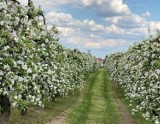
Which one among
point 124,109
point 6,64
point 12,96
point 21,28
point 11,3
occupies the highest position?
point 11,3

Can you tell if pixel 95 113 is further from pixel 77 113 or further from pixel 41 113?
pixel 41 113

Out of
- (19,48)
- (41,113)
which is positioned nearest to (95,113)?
(41,113)

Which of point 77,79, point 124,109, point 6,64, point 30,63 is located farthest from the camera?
point 77,79

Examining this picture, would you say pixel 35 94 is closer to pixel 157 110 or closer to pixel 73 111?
pixel 157 110

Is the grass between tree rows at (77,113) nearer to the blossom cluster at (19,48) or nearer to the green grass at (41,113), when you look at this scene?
the green grass at (41,113)

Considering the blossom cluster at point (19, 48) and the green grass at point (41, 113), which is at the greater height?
the blossom cluster at point (19, 48)

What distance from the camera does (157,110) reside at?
19.2 meters

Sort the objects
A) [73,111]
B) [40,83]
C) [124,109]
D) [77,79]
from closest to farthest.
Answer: [40,83] < [73,111] < [124,109] < [77,79]

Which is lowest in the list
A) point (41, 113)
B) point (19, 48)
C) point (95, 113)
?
point (95, 113)

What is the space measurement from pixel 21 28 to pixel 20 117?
44.2ft

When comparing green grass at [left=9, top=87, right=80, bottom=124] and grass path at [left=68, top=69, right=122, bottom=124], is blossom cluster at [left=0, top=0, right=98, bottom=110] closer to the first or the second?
green grass at [left=9, top=87, right=80, bottom=124]

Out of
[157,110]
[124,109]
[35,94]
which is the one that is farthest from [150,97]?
[124,109]

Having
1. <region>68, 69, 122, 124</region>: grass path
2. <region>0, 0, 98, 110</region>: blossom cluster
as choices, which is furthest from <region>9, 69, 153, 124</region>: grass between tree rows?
<region>0, 0, 98, 110</region>: blossom cluster

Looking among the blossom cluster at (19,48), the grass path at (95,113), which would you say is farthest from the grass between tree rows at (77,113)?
the blossom cluster at (19,48)
